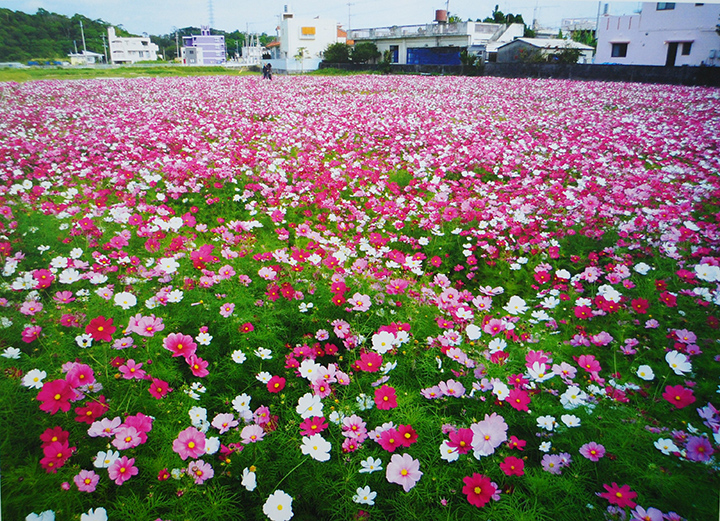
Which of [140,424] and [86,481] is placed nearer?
[86,481]

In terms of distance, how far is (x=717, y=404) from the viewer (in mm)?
1891

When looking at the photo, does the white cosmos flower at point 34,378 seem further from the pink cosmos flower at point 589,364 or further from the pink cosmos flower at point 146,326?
the pink cosmos flower at point 589,364

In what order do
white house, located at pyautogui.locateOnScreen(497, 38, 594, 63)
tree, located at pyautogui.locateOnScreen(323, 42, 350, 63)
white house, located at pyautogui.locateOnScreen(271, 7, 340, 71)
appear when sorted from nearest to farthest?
white house, located at pyautogui.locateOnScreen(497, 38, 594, 63)
white house, located at pyautogui.locateOnScreen(271, 7, 340, 71)
tree, located at pyautogui.locateOnScreen(323, 42, 350, 63)

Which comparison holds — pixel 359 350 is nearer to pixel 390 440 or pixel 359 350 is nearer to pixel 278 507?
pixel 390 440

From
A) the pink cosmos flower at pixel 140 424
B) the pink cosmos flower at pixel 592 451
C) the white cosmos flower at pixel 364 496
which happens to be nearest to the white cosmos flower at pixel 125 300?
the pink cosmos flower at pixel 140 424

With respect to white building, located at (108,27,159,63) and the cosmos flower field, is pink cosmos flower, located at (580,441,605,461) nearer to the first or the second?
the cosmos flower field

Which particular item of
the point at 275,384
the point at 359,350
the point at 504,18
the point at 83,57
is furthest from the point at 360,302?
the point at 504,18

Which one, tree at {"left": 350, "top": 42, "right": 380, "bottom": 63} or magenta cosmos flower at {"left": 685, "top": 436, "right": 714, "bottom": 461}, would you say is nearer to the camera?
magenta cosmos flower at {"left": 685, "top": 436, "right": 714, "bottom": 461}

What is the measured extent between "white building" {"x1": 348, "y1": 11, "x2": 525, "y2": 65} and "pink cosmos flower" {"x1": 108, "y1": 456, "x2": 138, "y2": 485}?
134 feet

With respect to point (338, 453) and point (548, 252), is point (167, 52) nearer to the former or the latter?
point (548, 252)

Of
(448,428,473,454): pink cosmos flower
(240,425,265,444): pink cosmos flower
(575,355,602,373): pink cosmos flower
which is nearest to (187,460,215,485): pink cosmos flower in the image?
(240,425,265,444): pink cosmos flower

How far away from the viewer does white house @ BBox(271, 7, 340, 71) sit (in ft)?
103

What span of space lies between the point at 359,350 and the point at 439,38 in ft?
148

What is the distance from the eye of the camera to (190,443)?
146cm
